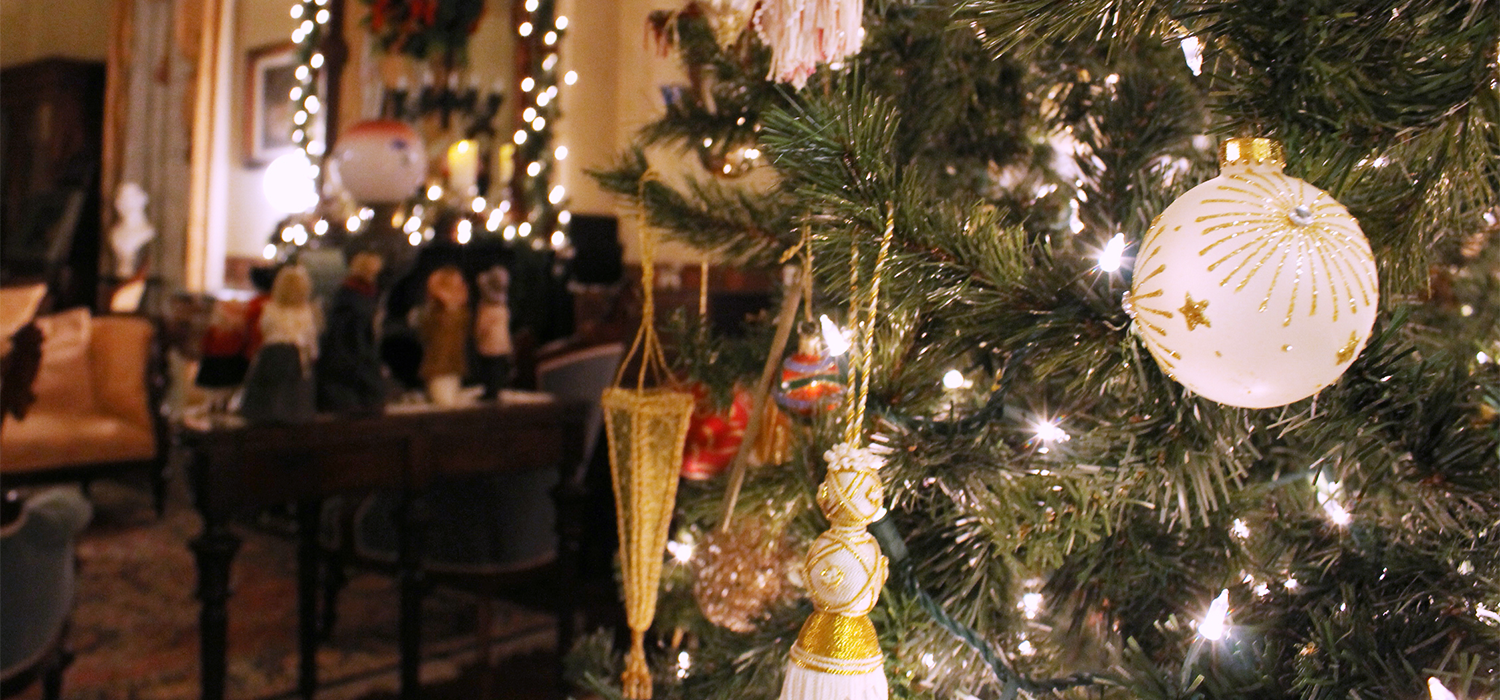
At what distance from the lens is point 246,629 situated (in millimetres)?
2529

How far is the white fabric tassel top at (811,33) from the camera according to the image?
1.99ft

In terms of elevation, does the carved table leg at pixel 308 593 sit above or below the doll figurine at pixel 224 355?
below

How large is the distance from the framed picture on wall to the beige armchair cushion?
1463mm

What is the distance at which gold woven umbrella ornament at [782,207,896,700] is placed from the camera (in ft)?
1.58

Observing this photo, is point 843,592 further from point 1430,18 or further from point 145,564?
point 145,564

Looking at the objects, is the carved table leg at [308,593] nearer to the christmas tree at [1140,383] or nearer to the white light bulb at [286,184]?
the christmas tree at [1140,383]

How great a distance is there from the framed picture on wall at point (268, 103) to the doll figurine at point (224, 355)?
291 cm

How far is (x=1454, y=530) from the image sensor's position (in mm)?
547

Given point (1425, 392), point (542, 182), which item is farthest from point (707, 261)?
point (542, 182)

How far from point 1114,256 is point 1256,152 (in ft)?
0.31

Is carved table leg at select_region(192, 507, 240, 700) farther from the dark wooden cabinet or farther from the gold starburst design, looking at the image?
the dark wooden cabinet

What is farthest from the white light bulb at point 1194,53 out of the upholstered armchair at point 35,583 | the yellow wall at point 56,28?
the yellow wall at point 56,28

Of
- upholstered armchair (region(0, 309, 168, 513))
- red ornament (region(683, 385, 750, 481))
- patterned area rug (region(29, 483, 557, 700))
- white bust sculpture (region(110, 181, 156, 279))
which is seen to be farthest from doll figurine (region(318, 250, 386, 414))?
white bust sculpture (region(110, 181, 156, 279))

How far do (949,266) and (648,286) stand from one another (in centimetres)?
31
